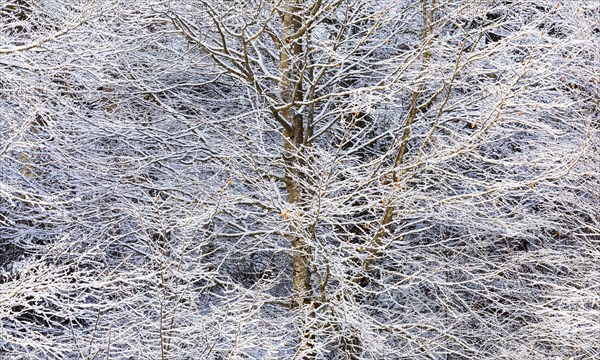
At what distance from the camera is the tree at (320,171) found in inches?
276

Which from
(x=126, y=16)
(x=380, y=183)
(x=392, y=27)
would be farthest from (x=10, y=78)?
(x=392, y=27)

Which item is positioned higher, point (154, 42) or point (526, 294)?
point (154, 42)

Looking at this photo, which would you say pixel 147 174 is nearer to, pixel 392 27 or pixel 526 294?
pixel 392 27

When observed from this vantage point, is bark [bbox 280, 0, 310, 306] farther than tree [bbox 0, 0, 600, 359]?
Yes

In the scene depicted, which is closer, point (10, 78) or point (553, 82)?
point (10, 78)

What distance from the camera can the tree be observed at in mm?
7016

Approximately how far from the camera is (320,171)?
6652mm

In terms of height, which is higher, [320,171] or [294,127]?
[320,171]

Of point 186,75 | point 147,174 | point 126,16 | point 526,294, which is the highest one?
point 126,16

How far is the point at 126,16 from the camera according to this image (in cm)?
717

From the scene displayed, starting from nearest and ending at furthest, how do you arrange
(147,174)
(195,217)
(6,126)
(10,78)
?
(10,78), (195,217), (6,126), (147,174)

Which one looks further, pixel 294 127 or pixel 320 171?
pixel 294 127

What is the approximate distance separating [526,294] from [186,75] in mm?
5172

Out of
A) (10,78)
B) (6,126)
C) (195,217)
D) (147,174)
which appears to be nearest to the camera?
(10,78)
